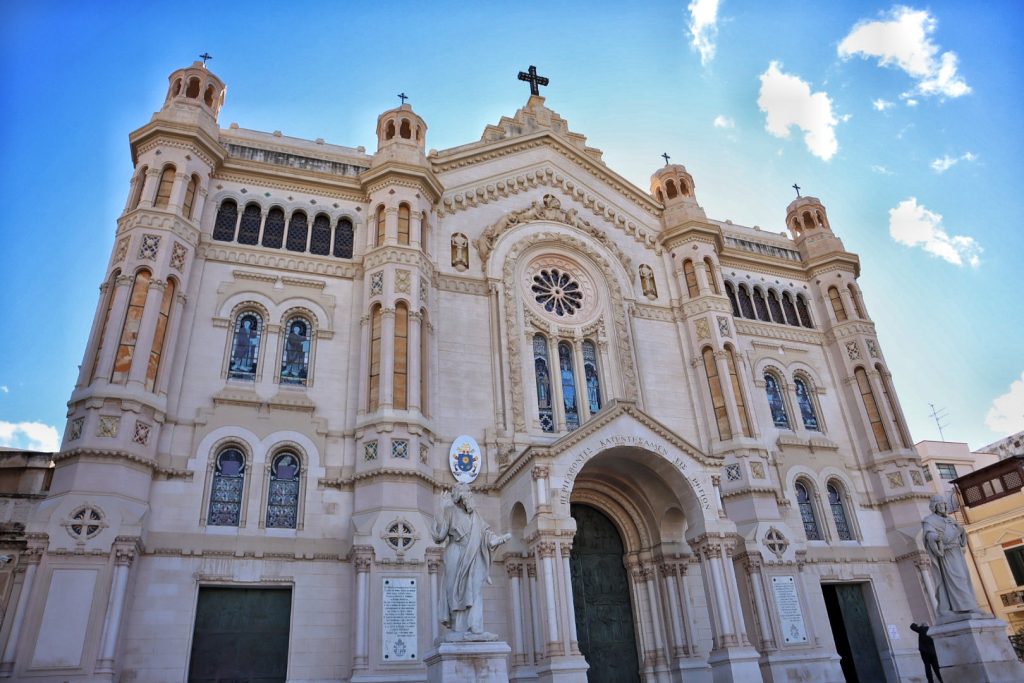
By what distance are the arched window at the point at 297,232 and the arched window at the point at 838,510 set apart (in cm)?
1965

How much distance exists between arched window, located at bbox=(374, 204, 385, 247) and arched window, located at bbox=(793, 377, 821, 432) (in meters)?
16.3

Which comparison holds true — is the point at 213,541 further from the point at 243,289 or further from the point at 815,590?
the point at 815,590

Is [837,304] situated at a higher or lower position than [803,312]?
higher

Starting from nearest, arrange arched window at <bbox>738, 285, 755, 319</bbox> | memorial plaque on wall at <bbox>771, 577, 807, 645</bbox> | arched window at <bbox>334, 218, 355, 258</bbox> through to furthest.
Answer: memorial plaque on wall at <bbox>771, 577, 807, 645</bbox> → arched window at <bbox>334, 218, 355, 258</bbox> → arched window at <bbox>738, 285, 755, 319</bbox>

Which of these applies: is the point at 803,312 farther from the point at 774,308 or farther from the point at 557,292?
the point at 557,292

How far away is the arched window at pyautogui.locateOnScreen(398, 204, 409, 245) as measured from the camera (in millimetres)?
22391

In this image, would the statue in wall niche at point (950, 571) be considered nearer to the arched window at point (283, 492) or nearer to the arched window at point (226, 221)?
the arched window at point (283, 492)

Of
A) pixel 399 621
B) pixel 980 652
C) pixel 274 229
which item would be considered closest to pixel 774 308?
pixel 980 652

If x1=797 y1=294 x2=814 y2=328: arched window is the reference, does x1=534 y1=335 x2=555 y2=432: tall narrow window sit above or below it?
below

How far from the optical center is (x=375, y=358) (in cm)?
2048

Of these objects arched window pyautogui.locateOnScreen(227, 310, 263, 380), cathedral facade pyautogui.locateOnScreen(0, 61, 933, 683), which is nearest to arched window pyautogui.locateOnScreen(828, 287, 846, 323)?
cathedral facade pyautogui.locateOnScreen(0, 61, 933, 683)

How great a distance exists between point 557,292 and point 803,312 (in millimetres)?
11431

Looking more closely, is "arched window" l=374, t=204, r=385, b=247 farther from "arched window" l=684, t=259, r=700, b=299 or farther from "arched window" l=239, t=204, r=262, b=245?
"arched window" l=684, t=259, r=700, b=299

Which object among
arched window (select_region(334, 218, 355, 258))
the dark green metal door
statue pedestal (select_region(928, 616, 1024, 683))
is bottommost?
statue pedestal (select_region(928, 616, 1024, 683))
